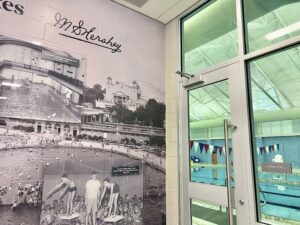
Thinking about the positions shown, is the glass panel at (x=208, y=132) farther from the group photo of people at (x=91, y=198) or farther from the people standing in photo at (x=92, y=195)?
the people standing in photo at (x=92, y=195)

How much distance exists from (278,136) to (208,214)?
97cm

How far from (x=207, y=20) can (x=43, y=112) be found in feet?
6.12

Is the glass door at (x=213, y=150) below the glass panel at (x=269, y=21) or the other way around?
below

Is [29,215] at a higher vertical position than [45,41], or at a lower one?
lower

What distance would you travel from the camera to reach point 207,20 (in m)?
2.43

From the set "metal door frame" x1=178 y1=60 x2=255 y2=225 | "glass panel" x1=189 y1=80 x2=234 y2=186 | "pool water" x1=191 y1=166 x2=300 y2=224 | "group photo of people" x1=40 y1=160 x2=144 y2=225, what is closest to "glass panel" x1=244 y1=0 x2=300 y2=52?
"metal door frame" x1=178 y1=60 x2=255 y2=225

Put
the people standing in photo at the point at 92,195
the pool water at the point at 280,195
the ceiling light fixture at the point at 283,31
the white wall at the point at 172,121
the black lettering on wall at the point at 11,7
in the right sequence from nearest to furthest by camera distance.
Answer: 1. the pool water at the point at 280,195
2. the ceiling light fixture at the point at 283,31
3. the black lettering on wall at the point at 11,7
4. the people standing in photo at the point at 92,195
5. the white wall at the point at 172,121

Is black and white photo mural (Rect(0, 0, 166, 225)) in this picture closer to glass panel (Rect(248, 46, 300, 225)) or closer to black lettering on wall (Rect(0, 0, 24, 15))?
black lettering on wall (Rect(0, 0, 24, 15))

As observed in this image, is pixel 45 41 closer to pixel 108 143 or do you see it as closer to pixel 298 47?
pixel 108 143

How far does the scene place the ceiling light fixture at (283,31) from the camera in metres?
1.66

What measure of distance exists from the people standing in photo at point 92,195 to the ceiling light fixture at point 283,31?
1.85 m

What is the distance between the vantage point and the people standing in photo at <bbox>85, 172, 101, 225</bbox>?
6.40 ft

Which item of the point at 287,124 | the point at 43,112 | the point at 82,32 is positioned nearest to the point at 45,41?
the point at 82,32
